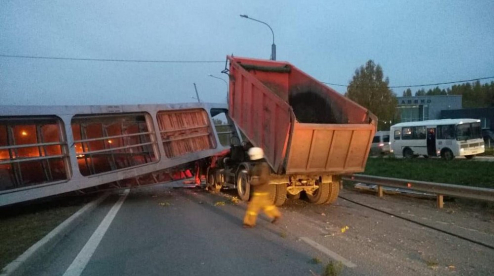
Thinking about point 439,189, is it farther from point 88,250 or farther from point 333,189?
point 88,250

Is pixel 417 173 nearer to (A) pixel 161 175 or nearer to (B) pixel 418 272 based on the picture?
(A) pixel 161 175

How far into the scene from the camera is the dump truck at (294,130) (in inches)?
387

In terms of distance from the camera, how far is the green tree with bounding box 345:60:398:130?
162 ft

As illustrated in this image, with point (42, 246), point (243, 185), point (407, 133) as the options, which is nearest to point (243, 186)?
point (243, 185)

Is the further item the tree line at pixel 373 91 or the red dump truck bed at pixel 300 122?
the tree line at pixel 373 91

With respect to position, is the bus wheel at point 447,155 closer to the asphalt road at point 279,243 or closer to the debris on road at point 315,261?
the asphalt road at point 279,243

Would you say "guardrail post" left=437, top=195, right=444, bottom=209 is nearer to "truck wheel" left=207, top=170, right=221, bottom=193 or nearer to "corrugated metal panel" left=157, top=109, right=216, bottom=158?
"truck wheel" left=207, top=170, right=221, bottom=193

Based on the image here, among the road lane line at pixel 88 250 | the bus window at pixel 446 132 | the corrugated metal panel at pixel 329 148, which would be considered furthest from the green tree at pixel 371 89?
the road lane line at pixel 88 250

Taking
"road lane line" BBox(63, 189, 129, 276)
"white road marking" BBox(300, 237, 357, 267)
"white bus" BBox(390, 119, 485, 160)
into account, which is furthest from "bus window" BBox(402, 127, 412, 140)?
"white road marking" BBox(300, 237, 357, 267)

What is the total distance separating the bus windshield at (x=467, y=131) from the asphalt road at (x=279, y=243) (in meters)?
16.1

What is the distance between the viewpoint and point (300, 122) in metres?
11.3

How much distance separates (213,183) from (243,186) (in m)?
3.61

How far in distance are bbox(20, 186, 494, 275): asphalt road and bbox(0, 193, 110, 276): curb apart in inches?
4.8

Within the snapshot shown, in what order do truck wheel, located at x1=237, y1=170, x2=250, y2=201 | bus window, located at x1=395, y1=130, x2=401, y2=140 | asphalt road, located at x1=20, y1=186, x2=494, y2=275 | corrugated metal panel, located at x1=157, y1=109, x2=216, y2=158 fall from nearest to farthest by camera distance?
1. asphalt road, located at x1=20, y1=186, x2=494, y2=275
2. truck wheel, located at x1=237, y1=170, x2=250, y2=201
3. corrugated metal panel, located at x1=157, y1=109, x2=216, y2=158
4. bus window, located at x1=395, y1=130, x2=401, y2=140
